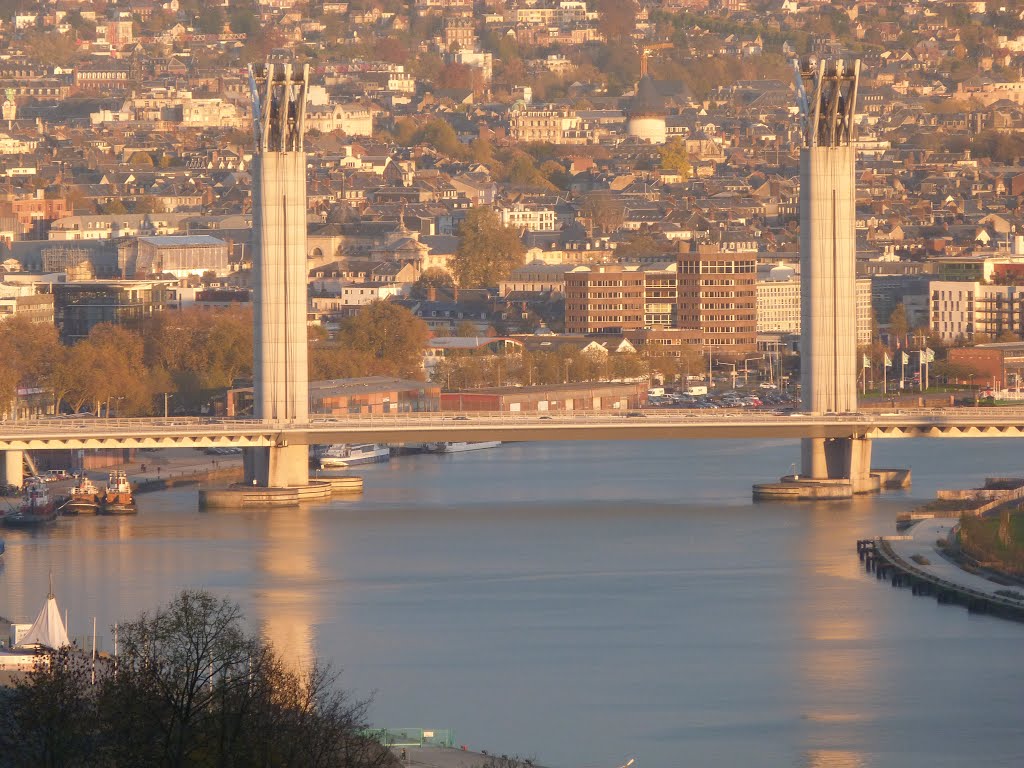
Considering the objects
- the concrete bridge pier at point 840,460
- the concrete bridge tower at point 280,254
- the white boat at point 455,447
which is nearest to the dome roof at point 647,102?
the white boat at point 455,447

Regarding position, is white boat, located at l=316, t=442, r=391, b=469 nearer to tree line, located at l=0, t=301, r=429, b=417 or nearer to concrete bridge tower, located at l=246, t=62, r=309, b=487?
tree line, located at l=0, t=301, r=429, b=417

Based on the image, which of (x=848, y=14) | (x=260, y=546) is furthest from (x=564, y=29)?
(x=260, y=546)

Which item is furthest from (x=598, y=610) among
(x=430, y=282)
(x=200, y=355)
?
(x=430, y=282)

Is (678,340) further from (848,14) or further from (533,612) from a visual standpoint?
(848,14)

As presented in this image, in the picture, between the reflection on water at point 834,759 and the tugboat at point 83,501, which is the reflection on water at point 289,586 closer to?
the tugboat at point 83,501

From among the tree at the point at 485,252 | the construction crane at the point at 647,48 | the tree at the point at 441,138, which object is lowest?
the tree at the point at 485,252

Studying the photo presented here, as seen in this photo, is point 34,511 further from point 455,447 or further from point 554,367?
point 554,367

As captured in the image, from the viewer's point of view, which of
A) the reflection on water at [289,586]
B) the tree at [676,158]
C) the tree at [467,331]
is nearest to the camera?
the reflection on water at [289,586]
